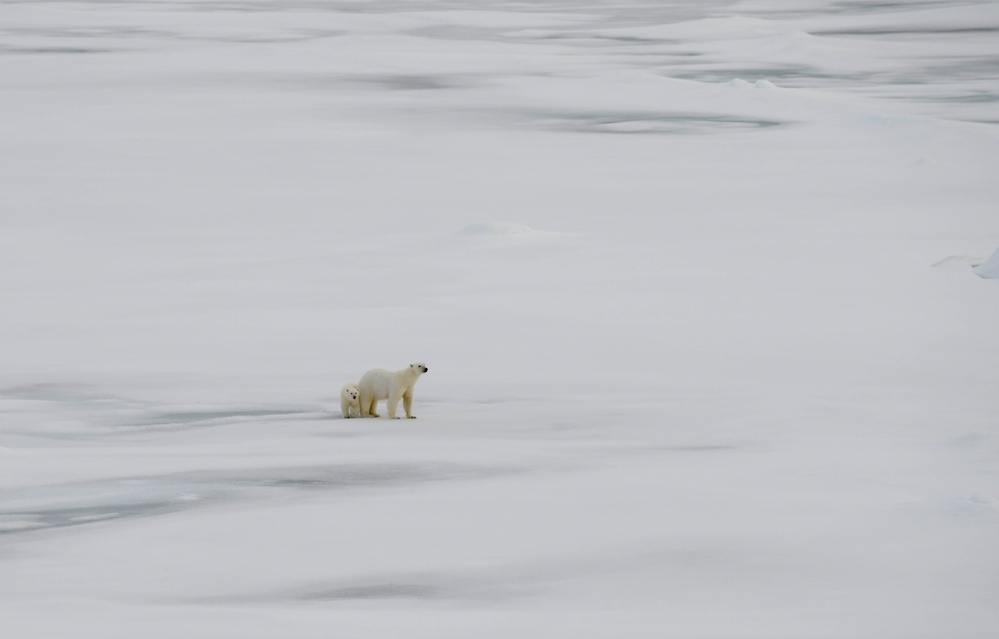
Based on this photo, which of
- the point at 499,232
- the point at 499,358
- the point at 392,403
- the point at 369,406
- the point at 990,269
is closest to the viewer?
the point at 392,403

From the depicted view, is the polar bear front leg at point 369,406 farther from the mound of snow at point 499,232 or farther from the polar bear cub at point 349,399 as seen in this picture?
the mound of snow at point 499,232

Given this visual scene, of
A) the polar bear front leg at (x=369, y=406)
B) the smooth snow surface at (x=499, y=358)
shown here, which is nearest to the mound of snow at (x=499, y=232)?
the smooth snow surface at (x=499, y=358)

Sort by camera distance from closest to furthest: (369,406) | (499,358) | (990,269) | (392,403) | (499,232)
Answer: (392,403) < (369,406) < (499,358) < (990,269) < (499,232)

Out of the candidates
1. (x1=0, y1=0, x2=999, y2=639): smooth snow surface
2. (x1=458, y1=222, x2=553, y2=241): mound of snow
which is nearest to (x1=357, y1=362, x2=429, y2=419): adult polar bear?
(x1=0, y1=0, x2=999, y2=639): smooth snow surface

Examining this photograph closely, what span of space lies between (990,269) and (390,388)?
430 centimetres

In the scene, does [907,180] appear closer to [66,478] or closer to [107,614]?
[66,478]

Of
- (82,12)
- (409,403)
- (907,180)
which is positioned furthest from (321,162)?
(82,12)

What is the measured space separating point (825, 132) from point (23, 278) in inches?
345

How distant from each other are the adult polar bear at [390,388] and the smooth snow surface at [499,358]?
104mm

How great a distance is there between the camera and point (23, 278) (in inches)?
342

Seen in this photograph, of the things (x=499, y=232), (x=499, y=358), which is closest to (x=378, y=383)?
(x=499, y=358)

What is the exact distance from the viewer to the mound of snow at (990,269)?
866 cm

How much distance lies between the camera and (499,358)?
686 cm

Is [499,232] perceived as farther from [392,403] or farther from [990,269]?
[392,403]
